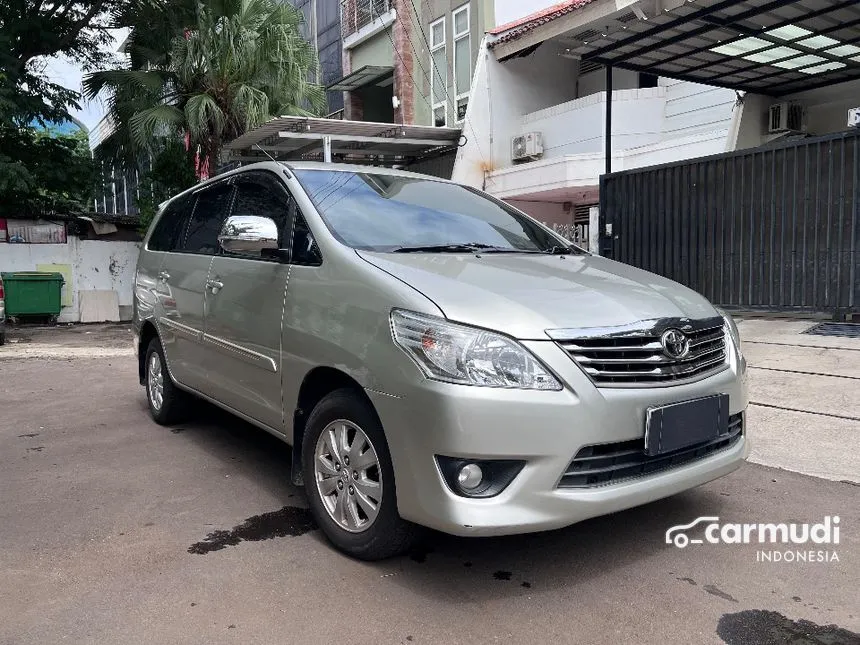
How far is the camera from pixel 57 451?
480 cm

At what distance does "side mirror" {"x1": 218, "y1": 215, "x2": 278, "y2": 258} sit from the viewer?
3365 mm

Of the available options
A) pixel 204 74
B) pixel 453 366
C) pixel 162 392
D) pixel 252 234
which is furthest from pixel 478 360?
pixel 204 74

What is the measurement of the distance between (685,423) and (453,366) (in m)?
0.96

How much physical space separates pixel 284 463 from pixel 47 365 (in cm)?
633

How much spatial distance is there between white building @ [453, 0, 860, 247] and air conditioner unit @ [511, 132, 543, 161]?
0.03 m

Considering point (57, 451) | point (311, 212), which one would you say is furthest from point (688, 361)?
point (57, 451)

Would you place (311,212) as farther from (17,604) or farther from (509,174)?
(509,174)

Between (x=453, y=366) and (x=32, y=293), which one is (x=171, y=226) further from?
(x=32, y=293)

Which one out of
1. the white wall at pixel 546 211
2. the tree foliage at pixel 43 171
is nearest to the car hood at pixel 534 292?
the white wall at pixel 546 211

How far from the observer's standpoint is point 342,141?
12914 mm

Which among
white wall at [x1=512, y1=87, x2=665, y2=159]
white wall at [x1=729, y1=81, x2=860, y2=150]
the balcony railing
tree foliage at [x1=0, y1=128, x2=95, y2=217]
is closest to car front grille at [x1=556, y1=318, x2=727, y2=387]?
white wall at [x1=729, y1=81, x2=860, y2=150]

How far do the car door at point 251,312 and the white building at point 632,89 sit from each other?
522 cm

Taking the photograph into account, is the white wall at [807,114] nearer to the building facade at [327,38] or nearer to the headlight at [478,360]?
the headlight at [478,360]

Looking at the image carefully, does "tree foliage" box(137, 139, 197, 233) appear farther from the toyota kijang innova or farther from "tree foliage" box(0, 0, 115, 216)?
the toyota kijang innova
